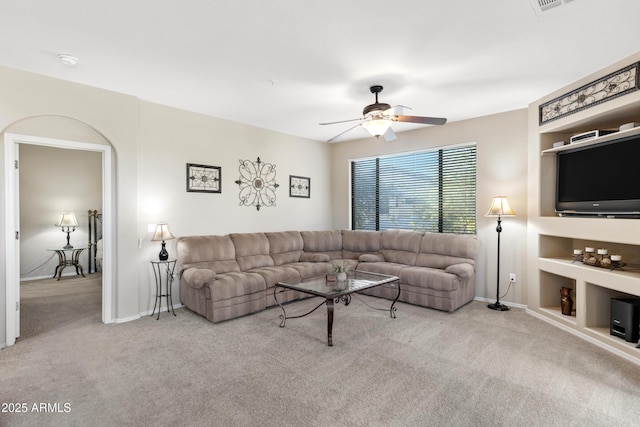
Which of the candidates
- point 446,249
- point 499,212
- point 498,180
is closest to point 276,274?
point 446,249

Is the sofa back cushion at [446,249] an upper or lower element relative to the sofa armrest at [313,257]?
upper

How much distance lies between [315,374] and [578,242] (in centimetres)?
381

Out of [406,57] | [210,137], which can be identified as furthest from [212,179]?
[406,57]

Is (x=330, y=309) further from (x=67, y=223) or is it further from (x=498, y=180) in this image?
(x=67, y=223)

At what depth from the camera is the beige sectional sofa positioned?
3963 mm

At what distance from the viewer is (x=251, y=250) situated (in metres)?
4.98

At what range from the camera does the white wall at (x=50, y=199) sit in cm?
627

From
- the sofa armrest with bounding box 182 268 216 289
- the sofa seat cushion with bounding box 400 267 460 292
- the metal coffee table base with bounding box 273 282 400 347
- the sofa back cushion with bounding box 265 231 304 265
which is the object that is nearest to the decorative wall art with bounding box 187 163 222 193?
the sofa back cushion with bounding box 265 231 304 265

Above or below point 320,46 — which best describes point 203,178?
below

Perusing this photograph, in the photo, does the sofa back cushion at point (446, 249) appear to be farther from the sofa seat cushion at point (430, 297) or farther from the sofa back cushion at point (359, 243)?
the sofa back cushion at point (359, 243)

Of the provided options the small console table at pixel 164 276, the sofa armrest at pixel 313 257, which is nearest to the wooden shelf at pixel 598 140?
the sofa armrest at pixel 313 257

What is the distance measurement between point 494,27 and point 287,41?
5.39ft

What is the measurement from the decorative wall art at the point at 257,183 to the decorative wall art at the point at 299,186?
362 millimetres

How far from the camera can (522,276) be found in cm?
447
